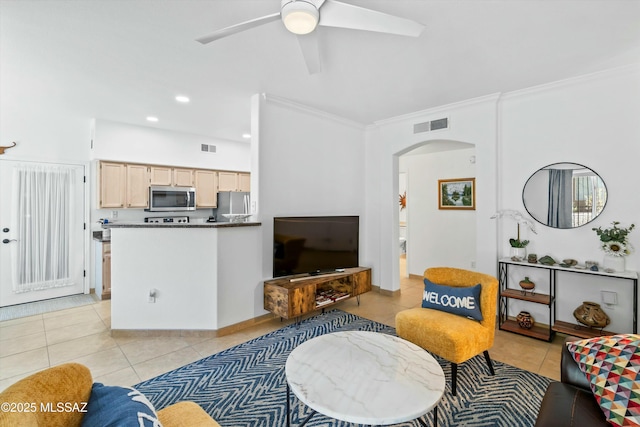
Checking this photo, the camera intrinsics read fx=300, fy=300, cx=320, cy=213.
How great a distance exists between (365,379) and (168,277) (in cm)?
255

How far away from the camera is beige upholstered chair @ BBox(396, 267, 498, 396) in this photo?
7.66 feet

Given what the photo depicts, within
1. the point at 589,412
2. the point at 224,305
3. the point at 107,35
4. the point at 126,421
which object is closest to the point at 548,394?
the point at 589,412

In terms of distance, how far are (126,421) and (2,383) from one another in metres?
2.62

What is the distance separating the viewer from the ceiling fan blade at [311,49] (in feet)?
7.09

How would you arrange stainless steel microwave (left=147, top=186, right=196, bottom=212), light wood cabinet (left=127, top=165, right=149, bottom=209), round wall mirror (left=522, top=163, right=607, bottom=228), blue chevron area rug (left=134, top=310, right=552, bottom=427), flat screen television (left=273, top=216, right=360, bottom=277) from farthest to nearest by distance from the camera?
stainless steel microwave (left=147, top=186, right=196, bottom=212) → light wood cabinet (left=127, top=165, right=149, bottom=209) → flat screen television (left=273, top=216, right=360, bottom=277) → round wall mirror (left=522, top=163, right=607, bottom=228) → blue chevron area rug (left=134, top=310, right=552, bottom=427)

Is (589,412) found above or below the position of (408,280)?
above

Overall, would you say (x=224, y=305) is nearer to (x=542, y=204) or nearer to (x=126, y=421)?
(x=126, y=421)

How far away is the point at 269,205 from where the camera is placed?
3842 mm

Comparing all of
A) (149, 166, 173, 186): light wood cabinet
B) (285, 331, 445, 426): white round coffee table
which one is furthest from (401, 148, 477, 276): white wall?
(149, 166, 173, 186): light wood cabinet

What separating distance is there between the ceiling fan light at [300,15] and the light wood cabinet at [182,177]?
438 cm

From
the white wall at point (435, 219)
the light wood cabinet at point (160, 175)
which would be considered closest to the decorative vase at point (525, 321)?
the white wall at point (435, 219)

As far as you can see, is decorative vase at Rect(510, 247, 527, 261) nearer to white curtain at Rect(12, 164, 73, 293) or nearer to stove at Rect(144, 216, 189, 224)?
stove at Rect(144, 216, 189, 224)

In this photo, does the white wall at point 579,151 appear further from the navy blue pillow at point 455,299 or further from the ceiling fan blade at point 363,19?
the ceiling fan blade at point 363,19

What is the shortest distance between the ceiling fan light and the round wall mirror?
3.18 metres
